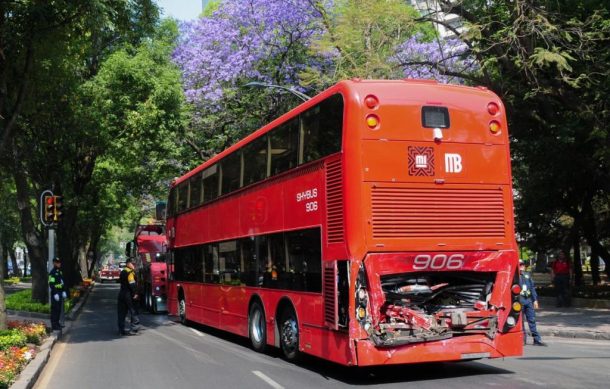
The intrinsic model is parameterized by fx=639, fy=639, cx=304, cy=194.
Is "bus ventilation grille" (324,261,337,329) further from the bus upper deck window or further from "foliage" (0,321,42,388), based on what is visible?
"foliage" (0,321,42,388)

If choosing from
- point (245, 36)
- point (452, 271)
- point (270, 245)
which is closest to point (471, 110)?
point (452, 271)

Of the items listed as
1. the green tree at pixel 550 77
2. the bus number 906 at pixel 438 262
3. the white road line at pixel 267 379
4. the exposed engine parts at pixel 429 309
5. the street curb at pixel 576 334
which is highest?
the green tree at pixel 550 77

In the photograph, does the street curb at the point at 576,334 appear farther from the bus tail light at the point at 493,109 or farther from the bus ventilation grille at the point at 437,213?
the bus tail light at the point at 493,109

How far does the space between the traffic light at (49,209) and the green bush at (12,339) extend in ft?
17.4

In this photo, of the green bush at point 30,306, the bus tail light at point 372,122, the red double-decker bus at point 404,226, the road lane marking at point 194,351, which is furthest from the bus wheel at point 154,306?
the bus tail light at point 372,122

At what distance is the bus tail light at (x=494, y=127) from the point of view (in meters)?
9.63

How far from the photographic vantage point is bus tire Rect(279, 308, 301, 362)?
10.9 m

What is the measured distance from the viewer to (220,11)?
31078 millimetres

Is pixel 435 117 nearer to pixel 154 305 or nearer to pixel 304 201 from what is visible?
pixel 304 201

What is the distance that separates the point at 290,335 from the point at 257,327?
1.84 meters

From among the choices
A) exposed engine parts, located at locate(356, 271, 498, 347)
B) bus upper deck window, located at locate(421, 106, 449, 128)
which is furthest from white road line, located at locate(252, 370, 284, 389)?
bus upper deck window, located at locate(421, 106, 449, 128)

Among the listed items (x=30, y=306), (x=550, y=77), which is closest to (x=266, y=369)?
(x=550, y=77)

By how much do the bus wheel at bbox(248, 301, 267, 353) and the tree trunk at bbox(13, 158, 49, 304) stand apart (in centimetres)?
1178

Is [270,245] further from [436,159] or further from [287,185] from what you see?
[436,159]
